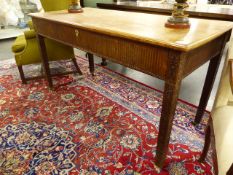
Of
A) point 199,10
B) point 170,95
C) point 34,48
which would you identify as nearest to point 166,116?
point 170,95

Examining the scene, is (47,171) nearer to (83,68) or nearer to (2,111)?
(2,111)

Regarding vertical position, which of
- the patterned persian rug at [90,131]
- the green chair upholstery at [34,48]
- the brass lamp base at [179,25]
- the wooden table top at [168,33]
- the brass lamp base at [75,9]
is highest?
the brass lamp base at [75,9]

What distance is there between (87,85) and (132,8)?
1091mm

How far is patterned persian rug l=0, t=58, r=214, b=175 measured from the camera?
1328 mm

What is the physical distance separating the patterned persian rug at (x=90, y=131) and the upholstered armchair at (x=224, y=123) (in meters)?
0.39

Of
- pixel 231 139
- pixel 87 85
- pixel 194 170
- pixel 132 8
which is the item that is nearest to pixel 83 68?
pixel 87 85

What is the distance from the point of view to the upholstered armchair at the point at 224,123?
765 millimetres

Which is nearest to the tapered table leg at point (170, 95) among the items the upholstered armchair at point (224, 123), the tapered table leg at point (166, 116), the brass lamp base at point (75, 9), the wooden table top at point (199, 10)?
the tapered table leg at point (166, 116)


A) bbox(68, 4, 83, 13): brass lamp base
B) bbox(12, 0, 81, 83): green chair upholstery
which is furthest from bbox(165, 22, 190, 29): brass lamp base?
bbox(12, 0, 81, 83): green chair upholstery

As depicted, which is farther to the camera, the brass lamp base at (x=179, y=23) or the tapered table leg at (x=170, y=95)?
the brass lamp base at (x=179, y=23)

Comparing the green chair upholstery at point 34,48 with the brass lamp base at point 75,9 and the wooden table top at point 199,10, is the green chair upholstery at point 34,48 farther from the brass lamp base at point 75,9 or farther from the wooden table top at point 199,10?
the wooden table top at point 199,10

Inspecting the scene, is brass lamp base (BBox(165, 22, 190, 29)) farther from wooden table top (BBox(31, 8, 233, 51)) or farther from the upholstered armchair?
the upholstered armchair

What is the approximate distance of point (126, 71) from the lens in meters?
2.74

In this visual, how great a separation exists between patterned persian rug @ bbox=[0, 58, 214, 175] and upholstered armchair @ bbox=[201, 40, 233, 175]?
0.39m
